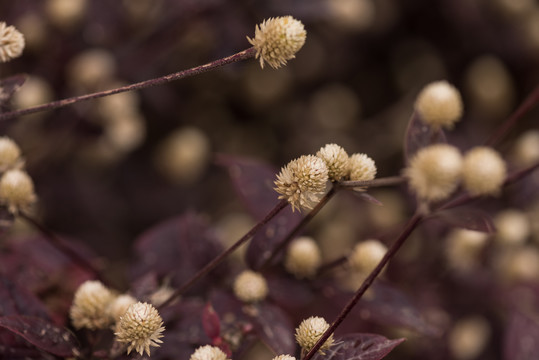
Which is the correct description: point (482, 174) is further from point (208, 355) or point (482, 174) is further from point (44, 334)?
point (44, 334)

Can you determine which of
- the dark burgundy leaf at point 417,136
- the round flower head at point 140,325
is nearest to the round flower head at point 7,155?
the round flower head at point 140,325

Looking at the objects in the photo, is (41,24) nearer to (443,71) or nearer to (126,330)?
(126,330)

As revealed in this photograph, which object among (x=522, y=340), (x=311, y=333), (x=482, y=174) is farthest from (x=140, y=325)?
(x=522, y=340)

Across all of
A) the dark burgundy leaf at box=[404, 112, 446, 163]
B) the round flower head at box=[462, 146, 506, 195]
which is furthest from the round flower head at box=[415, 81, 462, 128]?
the round flower head at box=[462, 146, 506, 195]

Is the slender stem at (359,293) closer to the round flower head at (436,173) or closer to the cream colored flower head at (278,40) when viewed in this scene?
the round flower head at (436,173)

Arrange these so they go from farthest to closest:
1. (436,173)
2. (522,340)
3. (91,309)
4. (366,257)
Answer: (522,340)
(366,257)
(91,309)
(436,173)

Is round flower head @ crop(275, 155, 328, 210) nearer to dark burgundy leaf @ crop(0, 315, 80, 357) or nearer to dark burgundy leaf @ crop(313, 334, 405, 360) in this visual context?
dark burgundy leaf @ crop(313, 334, 405, 360)

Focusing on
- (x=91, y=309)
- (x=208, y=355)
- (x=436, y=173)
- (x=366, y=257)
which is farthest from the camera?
(x=366, y=257)
